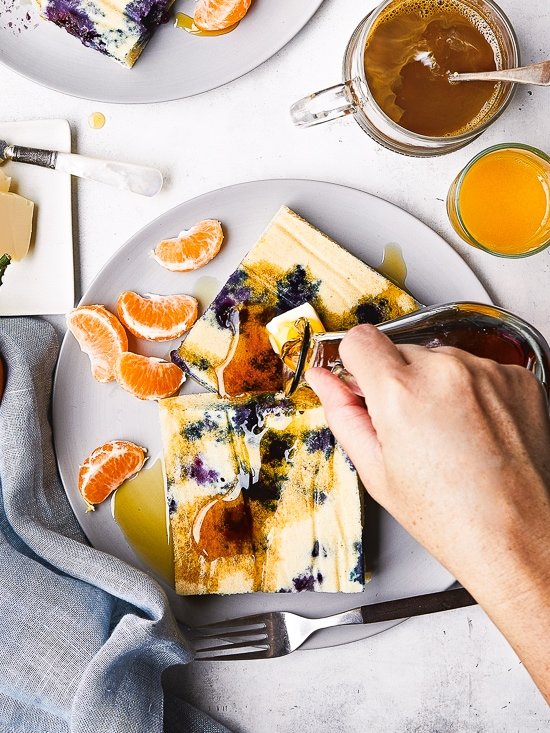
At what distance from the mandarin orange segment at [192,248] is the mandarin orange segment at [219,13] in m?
0.48

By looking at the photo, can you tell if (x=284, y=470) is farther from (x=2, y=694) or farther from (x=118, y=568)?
(x=2, y=694)

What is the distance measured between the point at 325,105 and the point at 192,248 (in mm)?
475

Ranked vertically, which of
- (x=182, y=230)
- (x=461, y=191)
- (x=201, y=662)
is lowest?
(x=201, y=662)

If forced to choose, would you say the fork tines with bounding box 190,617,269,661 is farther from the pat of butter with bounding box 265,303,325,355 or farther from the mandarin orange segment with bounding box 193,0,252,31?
the mandarin orange segment with bounding box 193,0,252,31

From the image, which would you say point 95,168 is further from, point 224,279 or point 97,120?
point 224,279

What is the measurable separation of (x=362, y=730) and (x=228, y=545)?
627mm

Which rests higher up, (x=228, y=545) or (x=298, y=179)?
(x=298, y=179)

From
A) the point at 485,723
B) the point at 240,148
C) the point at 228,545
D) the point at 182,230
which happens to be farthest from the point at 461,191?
the point at 485,723

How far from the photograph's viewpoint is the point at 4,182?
1.87 meters

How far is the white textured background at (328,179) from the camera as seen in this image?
188 centimetres

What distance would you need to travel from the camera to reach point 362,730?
6.27ft

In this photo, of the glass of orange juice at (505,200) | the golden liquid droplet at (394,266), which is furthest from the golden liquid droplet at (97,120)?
the glass of orange juice at (505,200)

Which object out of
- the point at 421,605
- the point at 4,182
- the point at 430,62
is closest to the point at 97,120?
the point at 4,182

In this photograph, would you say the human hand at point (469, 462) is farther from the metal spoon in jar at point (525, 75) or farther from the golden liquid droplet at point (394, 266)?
the metal spoon in jar at point (525, 75)
